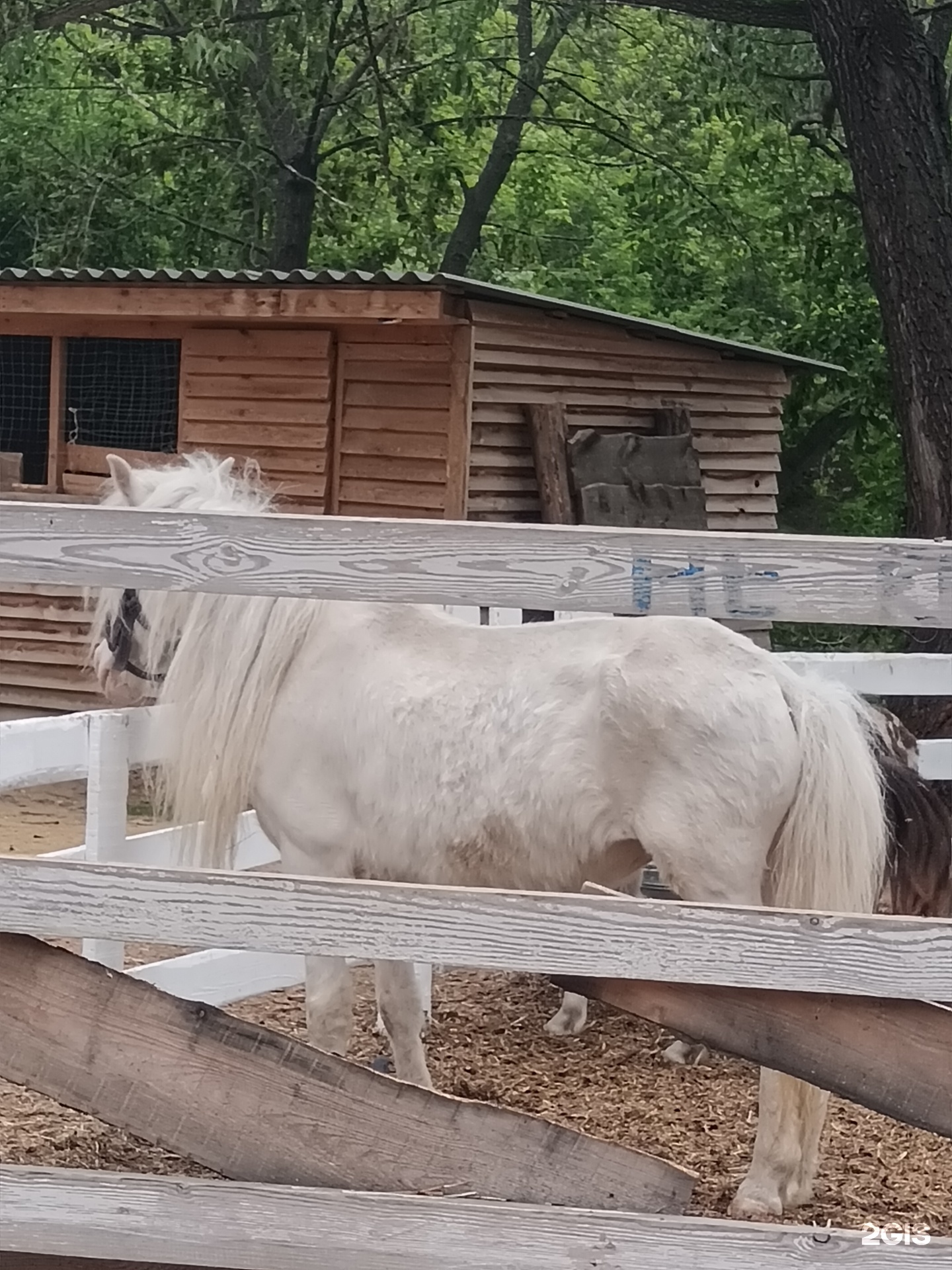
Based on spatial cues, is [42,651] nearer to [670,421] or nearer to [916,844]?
[670,421]

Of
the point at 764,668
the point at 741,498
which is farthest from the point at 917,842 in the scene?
the point at 741,498

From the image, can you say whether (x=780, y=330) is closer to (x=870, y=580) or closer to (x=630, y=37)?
(x=630, y=37)

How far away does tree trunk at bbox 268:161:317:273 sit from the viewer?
20.0m

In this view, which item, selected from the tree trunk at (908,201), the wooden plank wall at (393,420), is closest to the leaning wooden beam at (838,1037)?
the tree trunk at (908,201)

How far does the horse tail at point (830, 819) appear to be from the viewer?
4074 mm

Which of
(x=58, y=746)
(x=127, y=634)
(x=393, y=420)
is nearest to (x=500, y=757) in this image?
(x=127, y=634)

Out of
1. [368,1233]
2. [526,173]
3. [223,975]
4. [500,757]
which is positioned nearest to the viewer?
[368,1233]

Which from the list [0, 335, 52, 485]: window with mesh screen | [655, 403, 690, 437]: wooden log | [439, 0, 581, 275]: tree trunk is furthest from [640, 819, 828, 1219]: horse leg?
[439, 0, 581, 275]: tree trunk

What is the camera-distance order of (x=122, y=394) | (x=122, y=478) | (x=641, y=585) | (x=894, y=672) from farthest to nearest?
(x=122, y=394)
(x=894, y=672)
(x=122, y=478)
(x=641, y=585)

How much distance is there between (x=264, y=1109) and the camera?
266 cm

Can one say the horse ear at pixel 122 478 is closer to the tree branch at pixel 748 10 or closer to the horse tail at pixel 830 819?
the horse tail at pixel 830 819

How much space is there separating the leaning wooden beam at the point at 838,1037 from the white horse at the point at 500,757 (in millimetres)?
1500

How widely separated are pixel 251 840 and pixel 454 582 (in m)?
3.61

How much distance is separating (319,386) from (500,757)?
720cm
